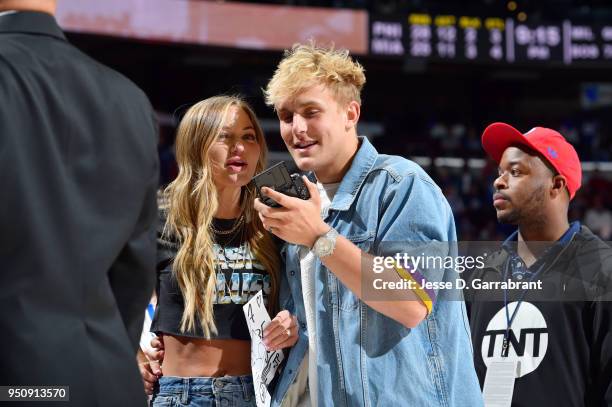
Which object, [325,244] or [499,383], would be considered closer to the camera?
[325,244]

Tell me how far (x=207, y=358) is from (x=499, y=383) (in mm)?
900

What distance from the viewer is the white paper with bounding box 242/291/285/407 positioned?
2146 millimetres

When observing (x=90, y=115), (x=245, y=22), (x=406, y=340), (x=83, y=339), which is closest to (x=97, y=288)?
(x=83, y=339)

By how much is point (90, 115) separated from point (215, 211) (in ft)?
3.72

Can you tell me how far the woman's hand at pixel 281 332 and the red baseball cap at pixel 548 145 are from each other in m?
1.13

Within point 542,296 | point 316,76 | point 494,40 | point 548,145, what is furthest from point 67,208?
point 494,40

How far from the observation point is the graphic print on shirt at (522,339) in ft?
7.90

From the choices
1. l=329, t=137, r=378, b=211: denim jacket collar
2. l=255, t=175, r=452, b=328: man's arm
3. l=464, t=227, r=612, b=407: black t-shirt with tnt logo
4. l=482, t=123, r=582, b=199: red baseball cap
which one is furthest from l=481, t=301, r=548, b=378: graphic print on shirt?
l=329, t=137, r=378, b=211: denim jacket collar

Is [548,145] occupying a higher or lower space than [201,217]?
higher

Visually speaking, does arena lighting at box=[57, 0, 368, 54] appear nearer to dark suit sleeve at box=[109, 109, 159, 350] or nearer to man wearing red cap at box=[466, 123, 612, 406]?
man wearing red cap at box=[466, 123, 612, 406]

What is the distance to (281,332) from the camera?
2.14m

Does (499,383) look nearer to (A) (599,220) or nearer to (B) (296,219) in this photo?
(B) (296,219)

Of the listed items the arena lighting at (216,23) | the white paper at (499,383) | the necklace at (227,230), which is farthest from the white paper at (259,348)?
the arena lighting at (216,23)

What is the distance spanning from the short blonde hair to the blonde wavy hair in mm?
304
